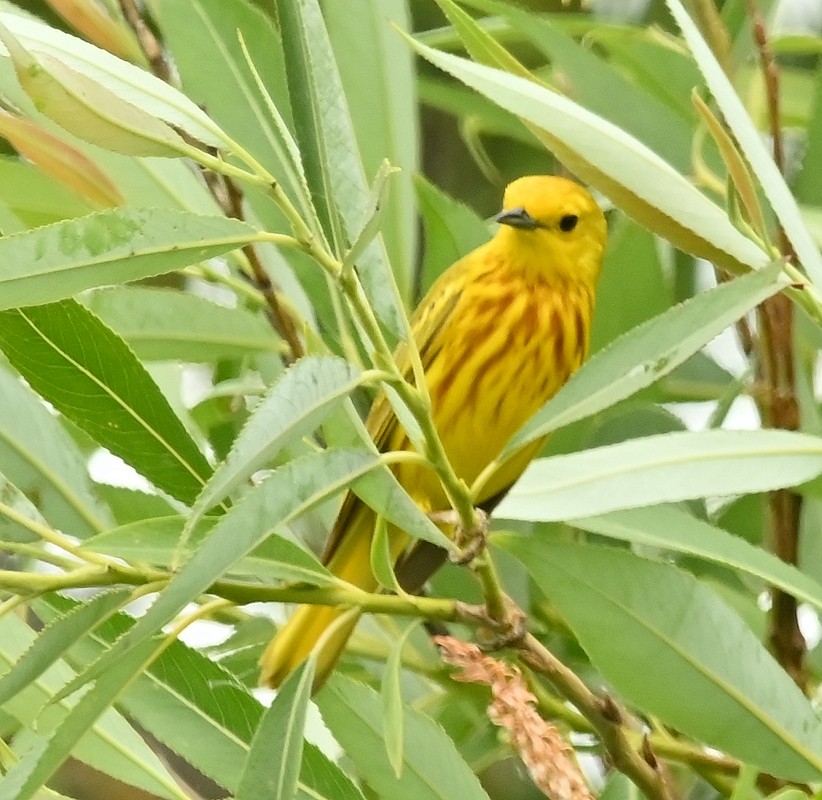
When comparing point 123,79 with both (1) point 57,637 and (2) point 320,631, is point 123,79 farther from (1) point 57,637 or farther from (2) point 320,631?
(2) point 320,631

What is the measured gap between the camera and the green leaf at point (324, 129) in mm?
772

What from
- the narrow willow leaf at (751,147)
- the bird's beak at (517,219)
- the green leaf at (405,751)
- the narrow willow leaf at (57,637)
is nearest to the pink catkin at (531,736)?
the green leaf at (405,751)

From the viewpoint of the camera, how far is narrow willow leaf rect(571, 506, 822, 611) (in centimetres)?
97

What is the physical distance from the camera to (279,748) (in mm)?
808

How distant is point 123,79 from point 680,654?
51 cm

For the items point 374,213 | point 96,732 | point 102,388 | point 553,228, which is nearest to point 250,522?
point 374,213

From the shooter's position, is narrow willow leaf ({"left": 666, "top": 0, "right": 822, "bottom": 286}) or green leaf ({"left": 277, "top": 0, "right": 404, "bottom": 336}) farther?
narrow willow leaf ({"left": 666, "top": 0, "right": 822, "bottom": 286})

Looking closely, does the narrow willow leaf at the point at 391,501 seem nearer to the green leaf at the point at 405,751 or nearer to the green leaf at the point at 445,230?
the green leaf at the point at 405,751

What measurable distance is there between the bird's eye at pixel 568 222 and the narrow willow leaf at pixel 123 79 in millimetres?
932

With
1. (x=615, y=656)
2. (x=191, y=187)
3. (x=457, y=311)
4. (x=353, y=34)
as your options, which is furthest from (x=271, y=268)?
(x=615, y=656)

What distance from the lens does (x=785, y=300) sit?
1192mm

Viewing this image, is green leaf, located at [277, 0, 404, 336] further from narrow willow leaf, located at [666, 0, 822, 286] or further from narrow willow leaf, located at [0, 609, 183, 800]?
narrow willow leaf, located at [0, 609, 183, 800]

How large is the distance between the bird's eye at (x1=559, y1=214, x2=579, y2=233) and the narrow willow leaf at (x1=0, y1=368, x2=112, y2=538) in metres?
0.83

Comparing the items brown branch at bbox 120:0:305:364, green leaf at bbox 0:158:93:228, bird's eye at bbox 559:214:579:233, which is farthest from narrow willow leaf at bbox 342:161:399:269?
bird's eye at bbox 559:214:579:233
